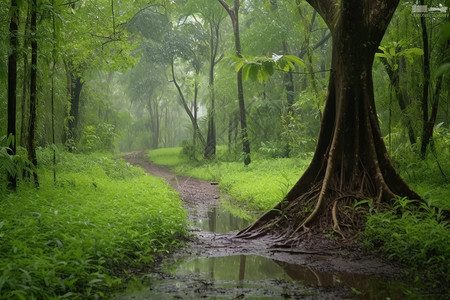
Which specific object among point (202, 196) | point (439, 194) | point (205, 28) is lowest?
point (202, 196)

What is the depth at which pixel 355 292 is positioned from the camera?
382cm

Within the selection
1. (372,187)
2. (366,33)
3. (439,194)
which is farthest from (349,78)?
(439,194)

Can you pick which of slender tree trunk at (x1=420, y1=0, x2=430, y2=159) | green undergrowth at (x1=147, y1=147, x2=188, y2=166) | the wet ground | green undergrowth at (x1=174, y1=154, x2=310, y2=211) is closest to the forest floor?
the wet ground

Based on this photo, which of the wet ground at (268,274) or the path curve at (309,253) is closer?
the wet ground at (268,274)

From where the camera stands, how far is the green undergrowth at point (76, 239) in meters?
3.43

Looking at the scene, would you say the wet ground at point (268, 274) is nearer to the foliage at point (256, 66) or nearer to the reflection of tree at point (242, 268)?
the reflection of tree at point (242, 268)

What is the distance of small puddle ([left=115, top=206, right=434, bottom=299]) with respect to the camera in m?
3.76

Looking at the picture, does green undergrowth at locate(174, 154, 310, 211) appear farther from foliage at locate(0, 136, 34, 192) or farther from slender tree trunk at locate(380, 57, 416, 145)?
foliage at locate(0, 136, 34, 192)

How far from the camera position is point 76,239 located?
4.37m

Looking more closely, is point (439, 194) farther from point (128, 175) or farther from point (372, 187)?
point (128, 175)

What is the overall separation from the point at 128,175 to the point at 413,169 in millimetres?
9171

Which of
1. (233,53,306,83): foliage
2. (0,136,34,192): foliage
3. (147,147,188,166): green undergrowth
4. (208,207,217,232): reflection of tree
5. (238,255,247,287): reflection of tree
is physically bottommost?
(208,207,217,232): reflection of tree

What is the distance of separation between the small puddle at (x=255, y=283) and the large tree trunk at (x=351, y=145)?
1.42 meters

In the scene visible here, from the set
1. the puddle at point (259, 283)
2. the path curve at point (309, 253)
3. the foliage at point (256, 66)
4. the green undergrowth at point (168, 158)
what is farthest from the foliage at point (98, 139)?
the puddle at point (259, 283)
